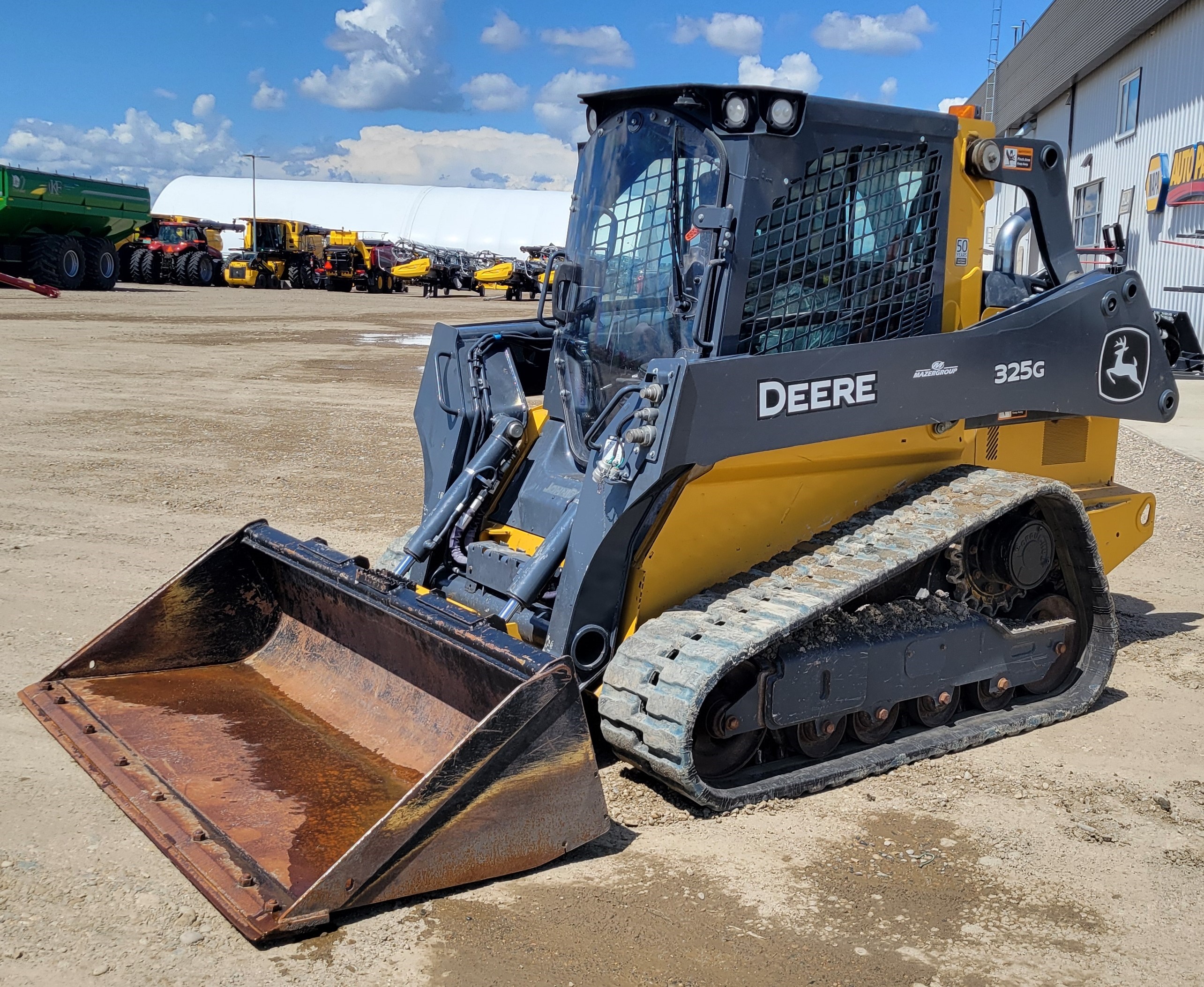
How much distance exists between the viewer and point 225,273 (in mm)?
43375

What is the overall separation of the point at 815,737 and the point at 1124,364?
2.30 metres

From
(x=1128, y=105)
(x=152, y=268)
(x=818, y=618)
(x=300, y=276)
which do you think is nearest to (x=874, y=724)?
(x=818, y=618)

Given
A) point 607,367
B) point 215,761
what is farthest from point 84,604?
point 607,367

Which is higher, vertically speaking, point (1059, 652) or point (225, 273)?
point (225, 273)

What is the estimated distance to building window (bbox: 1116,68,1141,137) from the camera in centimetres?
2276

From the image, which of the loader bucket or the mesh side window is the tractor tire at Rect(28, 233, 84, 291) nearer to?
the loader bucket

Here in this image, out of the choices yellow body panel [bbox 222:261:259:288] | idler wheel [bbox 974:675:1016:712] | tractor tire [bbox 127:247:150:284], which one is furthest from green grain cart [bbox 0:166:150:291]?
idler wheel [bbox 974:675:1016:712]

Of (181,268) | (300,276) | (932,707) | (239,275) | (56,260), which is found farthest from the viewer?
(300,276)

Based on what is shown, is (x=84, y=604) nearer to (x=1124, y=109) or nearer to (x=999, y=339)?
(x=999, y=339)

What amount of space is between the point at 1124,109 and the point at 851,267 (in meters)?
21.9

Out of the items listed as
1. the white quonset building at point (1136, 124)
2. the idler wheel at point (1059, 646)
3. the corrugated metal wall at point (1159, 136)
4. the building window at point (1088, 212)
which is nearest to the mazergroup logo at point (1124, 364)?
the idler wheel at point (1059, 646)

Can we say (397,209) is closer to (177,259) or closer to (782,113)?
→ (177,259)

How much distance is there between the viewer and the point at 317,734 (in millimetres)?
4566

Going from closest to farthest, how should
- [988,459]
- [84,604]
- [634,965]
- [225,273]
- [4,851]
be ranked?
1. [634,965]
2. [4,851]
3. [988,459]
4. [84,604]
5. [225,273]
